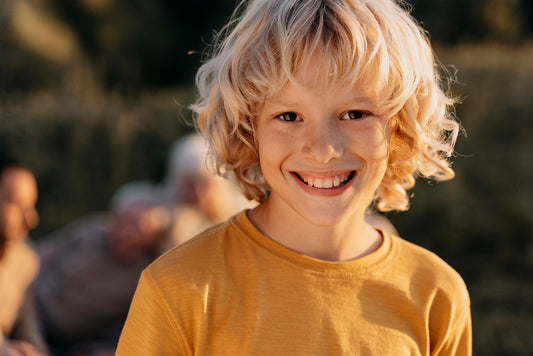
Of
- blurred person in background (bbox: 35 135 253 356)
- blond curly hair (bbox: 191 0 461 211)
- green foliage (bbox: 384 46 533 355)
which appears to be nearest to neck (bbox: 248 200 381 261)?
blond curly hair (bbox: 191 0 461 211)

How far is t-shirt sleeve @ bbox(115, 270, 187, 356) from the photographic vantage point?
1.34m

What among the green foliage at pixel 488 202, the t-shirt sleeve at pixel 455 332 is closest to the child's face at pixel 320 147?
the t-shirt sleeve at pixel 455 332

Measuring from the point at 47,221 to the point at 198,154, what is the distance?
274cm

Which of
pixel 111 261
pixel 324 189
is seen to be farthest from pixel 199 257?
pixel 111 261

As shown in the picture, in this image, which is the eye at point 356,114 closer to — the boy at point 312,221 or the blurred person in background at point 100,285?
the boy at point 312,221

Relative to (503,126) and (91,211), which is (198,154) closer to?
(91,211)

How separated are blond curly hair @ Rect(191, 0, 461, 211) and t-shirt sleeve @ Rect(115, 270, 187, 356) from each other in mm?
421

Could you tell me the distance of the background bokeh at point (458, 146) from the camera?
17.9ft

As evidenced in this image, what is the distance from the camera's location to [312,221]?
1458mm

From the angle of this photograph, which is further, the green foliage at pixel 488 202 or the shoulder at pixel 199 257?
the green foliage at pixel 488 202

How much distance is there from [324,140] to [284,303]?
36 cm

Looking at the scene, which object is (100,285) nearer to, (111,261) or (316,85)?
(111,261)

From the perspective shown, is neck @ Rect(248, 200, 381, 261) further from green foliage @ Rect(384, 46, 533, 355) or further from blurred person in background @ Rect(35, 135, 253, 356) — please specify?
green foliage @ Rect(384, 46, 533, 355)

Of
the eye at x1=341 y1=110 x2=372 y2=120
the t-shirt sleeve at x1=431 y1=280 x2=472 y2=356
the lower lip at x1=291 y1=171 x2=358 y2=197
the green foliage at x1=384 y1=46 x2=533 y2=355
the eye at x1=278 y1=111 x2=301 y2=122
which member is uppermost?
the eye at x1=278 y1=111 x2=301 y2=122
